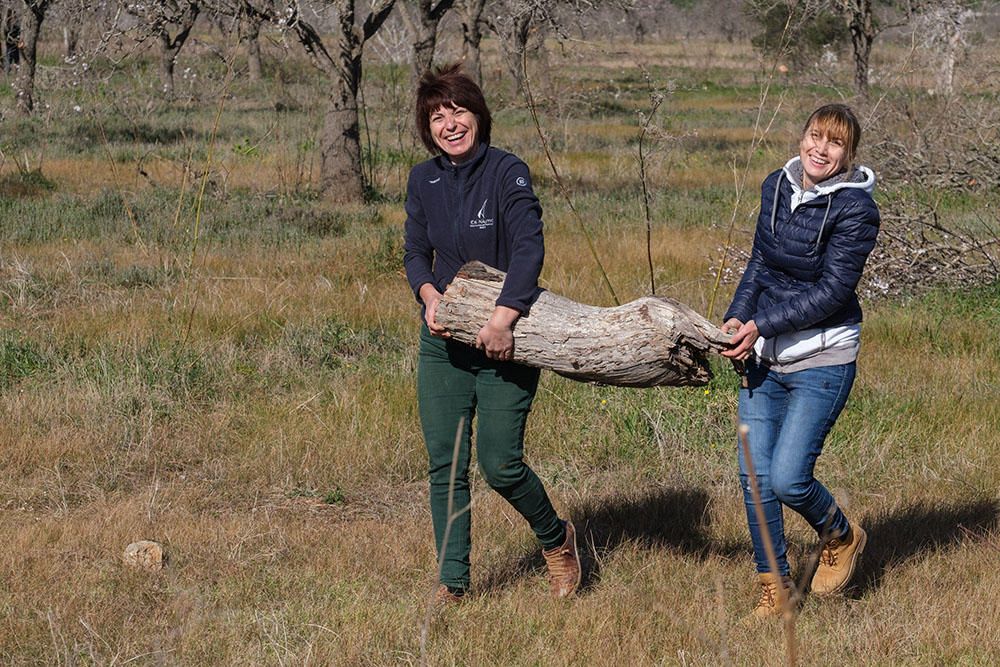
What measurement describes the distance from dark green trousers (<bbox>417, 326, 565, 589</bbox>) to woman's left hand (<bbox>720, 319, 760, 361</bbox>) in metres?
0.65

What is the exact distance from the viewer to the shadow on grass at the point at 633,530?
4621 millimetres

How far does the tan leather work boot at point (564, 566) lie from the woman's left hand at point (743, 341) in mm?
917

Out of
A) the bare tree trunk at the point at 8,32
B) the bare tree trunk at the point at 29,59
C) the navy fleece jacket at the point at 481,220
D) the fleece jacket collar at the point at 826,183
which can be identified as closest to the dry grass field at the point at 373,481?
the navy fleece jacket at the point at 481,220

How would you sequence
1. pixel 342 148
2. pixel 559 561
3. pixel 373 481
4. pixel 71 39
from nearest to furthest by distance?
pixel 559 561 < pixel 373 481 < pixel 342 148 < pixel 71 39

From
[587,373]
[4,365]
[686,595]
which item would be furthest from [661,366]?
[4,365]

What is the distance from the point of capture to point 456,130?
3891 mm

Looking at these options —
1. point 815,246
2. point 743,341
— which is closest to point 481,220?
point 743,341

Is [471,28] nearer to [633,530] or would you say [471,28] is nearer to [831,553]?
[633,530]

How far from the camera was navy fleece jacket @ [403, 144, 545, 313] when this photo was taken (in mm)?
3842

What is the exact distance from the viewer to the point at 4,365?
684cm

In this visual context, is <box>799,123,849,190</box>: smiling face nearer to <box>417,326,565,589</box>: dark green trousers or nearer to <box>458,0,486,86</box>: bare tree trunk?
<box>417,326,565,589</box>: dark green trousers

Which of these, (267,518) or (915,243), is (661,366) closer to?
(267,518)

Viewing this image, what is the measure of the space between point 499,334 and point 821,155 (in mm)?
1138

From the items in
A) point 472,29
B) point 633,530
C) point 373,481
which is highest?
point 472,29
